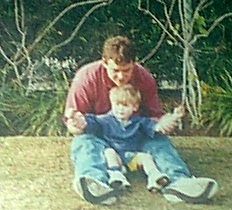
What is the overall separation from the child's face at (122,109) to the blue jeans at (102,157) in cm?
7

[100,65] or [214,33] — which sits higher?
[214,33]

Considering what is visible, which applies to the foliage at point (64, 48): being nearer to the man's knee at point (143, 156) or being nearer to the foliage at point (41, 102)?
the foliage at point (41, 102)

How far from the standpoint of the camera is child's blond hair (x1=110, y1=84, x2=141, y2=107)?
A: 1.51 m

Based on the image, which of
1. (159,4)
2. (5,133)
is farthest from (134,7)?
(5,133)

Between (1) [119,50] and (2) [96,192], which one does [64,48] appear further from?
(2) [96,192]

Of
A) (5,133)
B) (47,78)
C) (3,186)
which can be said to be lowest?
(3,186)

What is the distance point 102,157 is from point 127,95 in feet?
0.52

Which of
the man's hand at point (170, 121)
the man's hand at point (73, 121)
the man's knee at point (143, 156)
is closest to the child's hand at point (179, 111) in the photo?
the man's hand at point (170, 121)

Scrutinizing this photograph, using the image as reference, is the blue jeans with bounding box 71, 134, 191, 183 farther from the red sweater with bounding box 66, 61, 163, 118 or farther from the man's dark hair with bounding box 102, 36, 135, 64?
the man's dark hair with bounding box 102, 36, 135, 64

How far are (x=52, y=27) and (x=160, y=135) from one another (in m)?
0.36

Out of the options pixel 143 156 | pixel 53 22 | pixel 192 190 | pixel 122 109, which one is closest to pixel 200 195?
pixel 192 190

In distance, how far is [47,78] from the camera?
1.50 meters

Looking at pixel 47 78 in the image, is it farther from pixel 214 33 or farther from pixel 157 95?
pixel 214 33

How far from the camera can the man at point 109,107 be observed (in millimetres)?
1492
